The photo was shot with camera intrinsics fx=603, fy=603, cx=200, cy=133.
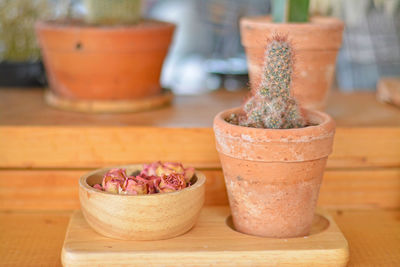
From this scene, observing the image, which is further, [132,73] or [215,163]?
[132,73]

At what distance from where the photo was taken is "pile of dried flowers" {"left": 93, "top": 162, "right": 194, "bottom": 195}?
110 centimetres

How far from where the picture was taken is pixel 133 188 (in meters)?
1.10

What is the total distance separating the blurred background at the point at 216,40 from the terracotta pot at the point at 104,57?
9.6 inches

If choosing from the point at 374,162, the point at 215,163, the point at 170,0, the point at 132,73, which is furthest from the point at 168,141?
the point at 170,0

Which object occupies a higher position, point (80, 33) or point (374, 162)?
point (80, 33)

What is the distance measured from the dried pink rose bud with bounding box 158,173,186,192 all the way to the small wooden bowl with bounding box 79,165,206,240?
0.06ft

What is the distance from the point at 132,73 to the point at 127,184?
0.60m

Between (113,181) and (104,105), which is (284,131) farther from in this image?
(104,105)

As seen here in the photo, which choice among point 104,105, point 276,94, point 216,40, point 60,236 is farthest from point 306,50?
point 216,40

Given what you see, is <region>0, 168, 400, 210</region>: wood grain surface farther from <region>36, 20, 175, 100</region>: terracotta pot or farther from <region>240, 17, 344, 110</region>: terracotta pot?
<region>36, 20, 175, 100</region>: terracotta pot

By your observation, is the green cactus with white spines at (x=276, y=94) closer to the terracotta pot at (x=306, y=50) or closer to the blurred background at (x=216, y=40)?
the terracotta pot at (x=306, y=50)

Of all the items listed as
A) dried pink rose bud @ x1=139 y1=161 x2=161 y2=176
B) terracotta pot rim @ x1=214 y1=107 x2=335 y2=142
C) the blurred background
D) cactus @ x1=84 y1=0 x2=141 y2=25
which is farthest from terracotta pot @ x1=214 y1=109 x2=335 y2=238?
the blurred background

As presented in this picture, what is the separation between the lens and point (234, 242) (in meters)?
1.14

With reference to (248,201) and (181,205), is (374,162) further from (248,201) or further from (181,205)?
(181,205)
